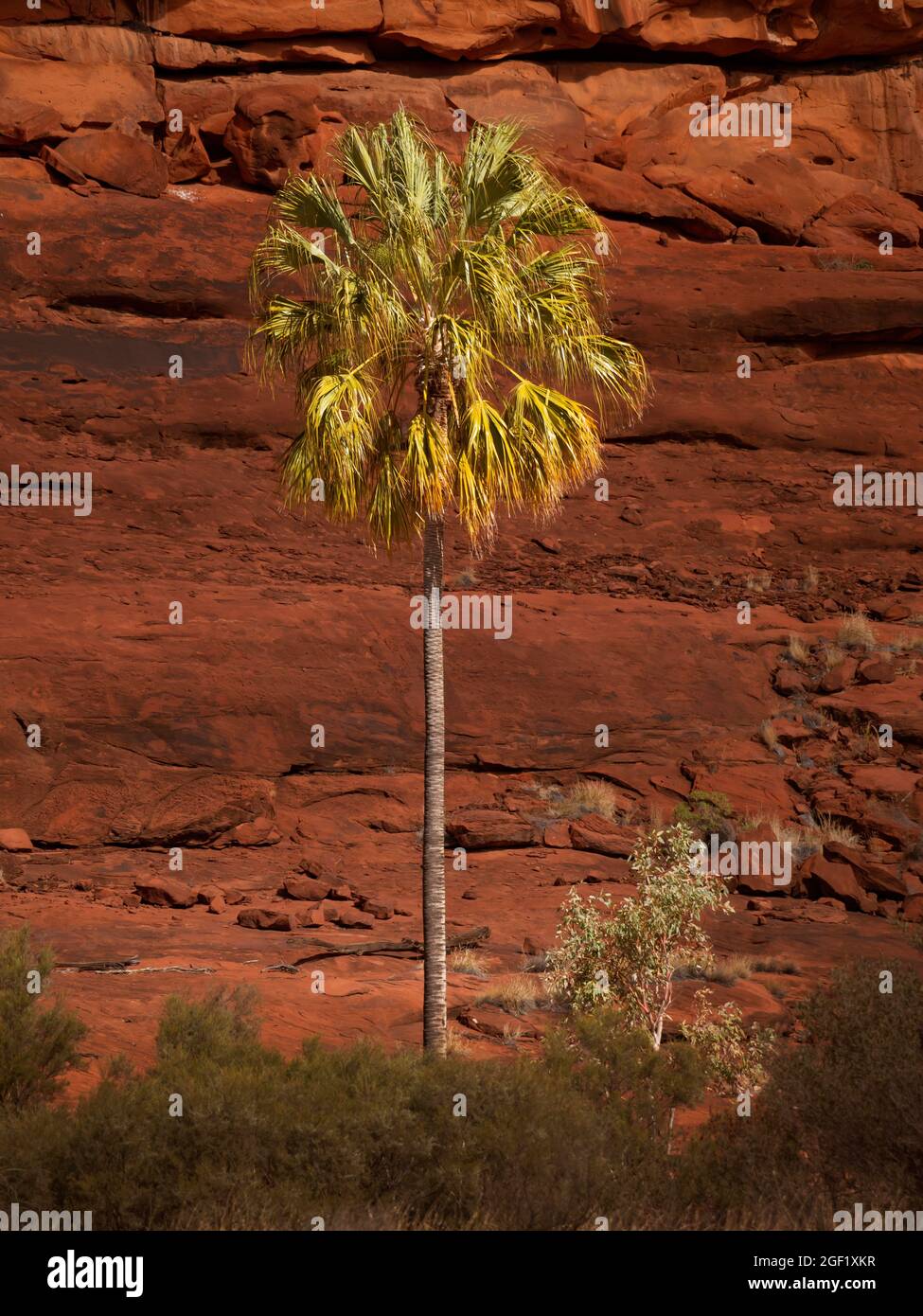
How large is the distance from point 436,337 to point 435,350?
0.38ft

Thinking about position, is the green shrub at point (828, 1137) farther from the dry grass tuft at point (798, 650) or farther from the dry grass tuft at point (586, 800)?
the dry grass tuft at point (798, 650)

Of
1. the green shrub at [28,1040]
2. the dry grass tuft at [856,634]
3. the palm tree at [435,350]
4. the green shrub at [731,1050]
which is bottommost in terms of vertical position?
the green shrub at [731,1050]

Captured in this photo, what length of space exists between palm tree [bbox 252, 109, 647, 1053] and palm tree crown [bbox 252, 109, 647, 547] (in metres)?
0.02

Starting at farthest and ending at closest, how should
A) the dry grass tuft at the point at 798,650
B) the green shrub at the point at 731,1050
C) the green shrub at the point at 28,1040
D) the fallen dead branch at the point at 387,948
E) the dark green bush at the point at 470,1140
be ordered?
the dry grass tuft at the point at 798,650
the fallen dead branch at the point at 387,948
the green shrub at the point at 731,1050
the green shrub at the point at 28,1040
the dark green bush at the point at 470,1140

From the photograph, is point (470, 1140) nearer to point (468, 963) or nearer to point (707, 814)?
point (468, 963)

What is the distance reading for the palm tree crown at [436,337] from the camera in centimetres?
1091

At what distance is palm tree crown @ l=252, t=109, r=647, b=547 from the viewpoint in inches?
430

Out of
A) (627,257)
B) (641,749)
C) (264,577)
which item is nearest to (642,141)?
(627,257)

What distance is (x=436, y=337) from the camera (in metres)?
11.2

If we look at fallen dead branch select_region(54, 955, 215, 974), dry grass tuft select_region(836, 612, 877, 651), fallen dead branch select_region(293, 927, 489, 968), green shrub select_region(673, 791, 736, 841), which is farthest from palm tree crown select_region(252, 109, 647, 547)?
dry grass tuft select_region(836, 612, 877, 651)

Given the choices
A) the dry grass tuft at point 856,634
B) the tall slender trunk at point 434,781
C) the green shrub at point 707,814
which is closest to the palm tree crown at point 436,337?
the tall slender trunk at point 434,781

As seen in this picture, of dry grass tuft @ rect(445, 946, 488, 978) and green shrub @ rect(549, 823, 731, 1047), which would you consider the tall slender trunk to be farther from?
dry grass tuft @ rect(445, 946, 488, 978)

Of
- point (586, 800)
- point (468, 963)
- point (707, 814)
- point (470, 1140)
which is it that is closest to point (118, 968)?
point (468, 963)

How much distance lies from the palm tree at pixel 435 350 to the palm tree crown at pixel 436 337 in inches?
0.6
